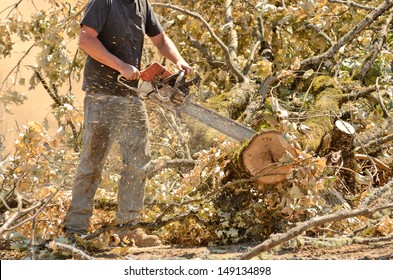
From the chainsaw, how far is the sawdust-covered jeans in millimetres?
146

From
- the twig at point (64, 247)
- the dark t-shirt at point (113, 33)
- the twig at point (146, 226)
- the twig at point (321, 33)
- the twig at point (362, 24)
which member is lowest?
the twig at point (64, 247)

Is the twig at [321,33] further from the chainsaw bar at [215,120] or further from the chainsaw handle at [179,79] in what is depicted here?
the chainsaw handle at [179,79]

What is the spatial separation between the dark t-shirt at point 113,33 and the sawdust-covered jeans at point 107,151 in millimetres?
98

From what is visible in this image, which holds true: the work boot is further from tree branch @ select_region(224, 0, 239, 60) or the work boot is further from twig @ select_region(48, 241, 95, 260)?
tree branch @ select_region(224, 0, 239, 60)

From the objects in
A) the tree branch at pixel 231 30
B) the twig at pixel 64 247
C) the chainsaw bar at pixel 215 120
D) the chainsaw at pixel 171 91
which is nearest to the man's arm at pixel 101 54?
the chainsaw at pixel 171 91

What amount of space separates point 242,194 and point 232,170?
0.53 ft

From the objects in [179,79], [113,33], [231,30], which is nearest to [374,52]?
[231,30]

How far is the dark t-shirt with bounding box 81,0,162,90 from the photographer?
13.3ft

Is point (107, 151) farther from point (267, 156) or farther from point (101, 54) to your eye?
point (267, 156)

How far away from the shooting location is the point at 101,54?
155 inches

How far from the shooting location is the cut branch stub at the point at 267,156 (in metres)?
4.25

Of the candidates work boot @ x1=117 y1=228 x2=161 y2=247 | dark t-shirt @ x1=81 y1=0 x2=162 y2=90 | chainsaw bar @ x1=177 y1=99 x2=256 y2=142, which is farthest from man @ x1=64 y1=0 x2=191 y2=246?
chainsaw bar @ x1=177 y1=99 x2=256 y2=142

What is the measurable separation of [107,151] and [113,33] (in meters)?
0.68
